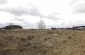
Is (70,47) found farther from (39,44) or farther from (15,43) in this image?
(15,43)

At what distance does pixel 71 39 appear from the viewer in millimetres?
23422

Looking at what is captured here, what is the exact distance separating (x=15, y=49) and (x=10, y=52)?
2.58 ft

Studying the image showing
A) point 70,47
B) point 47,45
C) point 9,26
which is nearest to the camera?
point 70,47

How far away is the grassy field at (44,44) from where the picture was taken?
2094 cm

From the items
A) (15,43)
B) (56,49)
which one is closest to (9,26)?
(15,43)

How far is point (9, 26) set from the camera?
44375 millimetres

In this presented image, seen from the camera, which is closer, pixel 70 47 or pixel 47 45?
pixel 70 47

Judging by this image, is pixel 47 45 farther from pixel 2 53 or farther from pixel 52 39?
pixel 2 53

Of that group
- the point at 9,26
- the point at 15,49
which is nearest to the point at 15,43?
the point at 15,49

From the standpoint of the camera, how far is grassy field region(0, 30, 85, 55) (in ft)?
68.7

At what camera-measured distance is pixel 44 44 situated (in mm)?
22938

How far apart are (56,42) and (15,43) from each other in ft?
15.1

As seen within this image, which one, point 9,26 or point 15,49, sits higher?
point 9,26

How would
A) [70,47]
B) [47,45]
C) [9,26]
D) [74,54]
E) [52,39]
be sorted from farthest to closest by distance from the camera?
[9,26] → [52,39] → [47,45] → [70,47] → [74,54]
